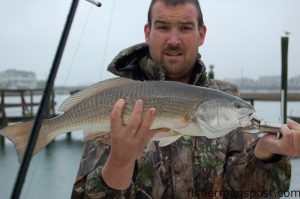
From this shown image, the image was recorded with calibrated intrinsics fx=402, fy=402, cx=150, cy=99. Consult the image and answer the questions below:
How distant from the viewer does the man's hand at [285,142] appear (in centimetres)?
249

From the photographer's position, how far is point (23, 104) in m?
20.8

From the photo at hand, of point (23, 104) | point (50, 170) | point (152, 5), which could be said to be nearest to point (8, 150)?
point (23, 104)

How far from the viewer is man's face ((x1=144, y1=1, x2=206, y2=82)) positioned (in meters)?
3.20

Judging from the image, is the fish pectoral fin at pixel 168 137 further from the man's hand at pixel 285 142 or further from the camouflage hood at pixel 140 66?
the camouflage hood at pixel 140 66

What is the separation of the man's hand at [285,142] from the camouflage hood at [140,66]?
36.4 inches

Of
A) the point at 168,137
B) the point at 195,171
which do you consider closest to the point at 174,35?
the point at 168,137

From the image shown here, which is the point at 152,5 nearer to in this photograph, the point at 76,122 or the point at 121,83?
the point at 121,83

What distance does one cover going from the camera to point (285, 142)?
8.32 ft

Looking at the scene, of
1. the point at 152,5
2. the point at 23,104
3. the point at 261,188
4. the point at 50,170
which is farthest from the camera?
the point at 23,104

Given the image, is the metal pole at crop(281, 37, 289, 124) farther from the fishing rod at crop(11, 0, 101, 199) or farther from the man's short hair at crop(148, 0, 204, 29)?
the fishing rod at crop(11, 0, 101, 199)

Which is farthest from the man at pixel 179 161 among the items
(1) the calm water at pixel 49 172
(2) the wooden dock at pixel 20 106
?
(2) the wooden dock at pixel 20 106

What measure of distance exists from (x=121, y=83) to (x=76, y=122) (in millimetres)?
419

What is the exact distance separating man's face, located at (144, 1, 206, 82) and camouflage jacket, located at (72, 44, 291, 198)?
0.12m

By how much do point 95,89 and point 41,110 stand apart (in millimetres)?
537
